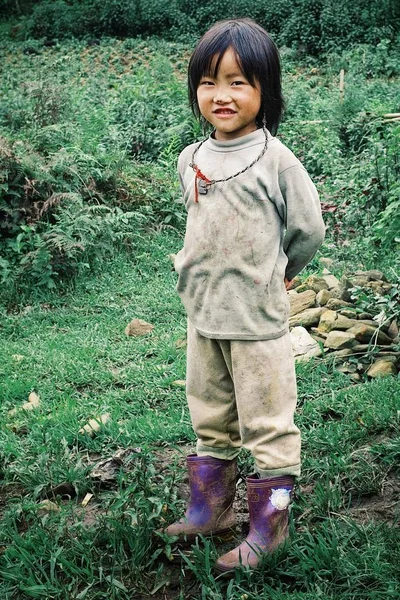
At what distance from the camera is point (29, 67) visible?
1786 cm

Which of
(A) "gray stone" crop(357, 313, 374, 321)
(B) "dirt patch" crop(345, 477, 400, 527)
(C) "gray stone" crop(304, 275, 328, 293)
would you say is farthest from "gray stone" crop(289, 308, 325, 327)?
(B) "dirt patch" crop(345, 477, 400, 527)

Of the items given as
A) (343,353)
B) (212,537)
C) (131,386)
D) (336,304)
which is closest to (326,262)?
(336,304)

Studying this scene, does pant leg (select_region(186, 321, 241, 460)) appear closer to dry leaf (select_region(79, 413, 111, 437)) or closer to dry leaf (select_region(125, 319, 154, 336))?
dry leaf (select_region(79, 413, 111, 437))

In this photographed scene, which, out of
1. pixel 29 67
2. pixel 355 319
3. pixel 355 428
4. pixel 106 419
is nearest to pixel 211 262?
pixel 355 428

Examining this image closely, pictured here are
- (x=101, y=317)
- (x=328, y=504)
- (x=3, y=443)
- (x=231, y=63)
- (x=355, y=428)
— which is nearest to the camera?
(x=231, y=63)

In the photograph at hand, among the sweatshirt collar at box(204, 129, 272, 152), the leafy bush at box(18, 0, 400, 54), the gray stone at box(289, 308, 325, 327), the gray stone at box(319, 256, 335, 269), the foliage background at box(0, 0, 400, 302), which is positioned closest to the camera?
the sweatshirt collar at box(204, 129, 272, 152)

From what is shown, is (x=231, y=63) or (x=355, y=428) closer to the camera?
(x=231, y=63)

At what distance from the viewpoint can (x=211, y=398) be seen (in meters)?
2.67

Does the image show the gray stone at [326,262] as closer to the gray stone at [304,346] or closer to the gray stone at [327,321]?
the gray stone at [327,321]

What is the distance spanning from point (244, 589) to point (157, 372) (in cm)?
203

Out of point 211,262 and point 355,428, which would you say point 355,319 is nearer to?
point 355,428

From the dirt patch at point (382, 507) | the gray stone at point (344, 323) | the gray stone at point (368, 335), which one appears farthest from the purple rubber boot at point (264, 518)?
the gray stone at point (344, 323)

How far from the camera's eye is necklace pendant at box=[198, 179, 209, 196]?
2471 millimetres

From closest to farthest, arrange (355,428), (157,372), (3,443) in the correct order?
(355,428) → (3,443) → (157,372)
